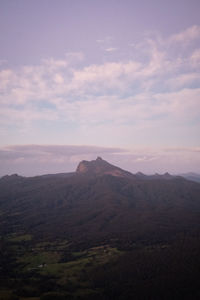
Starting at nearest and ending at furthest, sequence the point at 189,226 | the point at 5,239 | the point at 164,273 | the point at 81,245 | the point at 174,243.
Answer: the point at 164,273 → the point at 174,243 → the point at 81,245 → the point at 5,239 → the point at 189,226

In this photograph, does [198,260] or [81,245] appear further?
[81,245]

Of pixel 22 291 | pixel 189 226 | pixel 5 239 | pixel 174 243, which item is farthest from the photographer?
pixel 189 226

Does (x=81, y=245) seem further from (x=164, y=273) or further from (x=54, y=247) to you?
(x=164, y=273)

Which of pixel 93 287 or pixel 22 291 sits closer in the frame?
pixel 22 291

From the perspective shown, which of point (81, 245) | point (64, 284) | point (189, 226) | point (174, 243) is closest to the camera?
point (64, 284)

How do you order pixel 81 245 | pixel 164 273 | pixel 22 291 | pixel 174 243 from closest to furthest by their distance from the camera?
pixel 22 291 < pixel 164 273 < pixel 174 243 < pixel 81 245

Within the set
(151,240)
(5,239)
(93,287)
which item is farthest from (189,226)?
(5,239)

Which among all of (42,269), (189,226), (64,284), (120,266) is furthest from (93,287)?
(189,226)

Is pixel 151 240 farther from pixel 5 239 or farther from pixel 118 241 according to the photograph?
pixel 5 239
